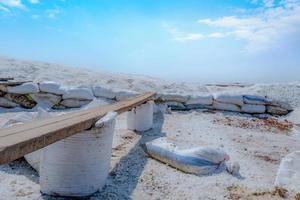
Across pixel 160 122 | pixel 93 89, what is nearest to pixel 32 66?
pixel 93 89

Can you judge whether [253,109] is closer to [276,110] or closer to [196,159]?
[276,110]

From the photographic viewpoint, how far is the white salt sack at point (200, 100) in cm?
793

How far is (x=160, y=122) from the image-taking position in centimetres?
638

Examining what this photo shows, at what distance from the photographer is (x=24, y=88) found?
7.11 m

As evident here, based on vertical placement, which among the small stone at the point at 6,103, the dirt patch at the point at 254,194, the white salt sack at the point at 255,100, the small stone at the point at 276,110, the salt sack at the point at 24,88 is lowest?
the small stone at the point at 276,110

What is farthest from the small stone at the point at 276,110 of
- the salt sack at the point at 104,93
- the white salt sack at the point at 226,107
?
the salt sack at the point at 104,93

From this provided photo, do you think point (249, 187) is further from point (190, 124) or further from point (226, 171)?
point (190, 124)

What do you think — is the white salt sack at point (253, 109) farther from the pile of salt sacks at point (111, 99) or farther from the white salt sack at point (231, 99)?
the white salt sack at point (231, 99)

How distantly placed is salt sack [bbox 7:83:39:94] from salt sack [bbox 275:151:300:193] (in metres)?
5.37

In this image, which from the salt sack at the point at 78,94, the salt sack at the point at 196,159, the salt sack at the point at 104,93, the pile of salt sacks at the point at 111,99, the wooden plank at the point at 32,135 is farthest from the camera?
the salt sack at the point at 104,93

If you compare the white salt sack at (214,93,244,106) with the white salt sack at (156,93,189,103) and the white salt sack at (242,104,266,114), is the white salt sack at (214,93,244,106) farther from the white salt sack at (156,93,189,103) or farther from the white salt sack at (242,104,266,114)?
the white salt sack at (156,93,189,103)

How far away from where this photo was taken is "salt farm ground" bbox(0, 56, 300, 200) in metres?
2.92

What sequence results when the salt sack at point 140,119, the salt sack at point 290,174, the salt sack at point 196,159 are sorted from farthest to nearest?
1. the salt sack at point 140,119
2. the salt sack at point 196,159
3. the salt sack at point 290,174

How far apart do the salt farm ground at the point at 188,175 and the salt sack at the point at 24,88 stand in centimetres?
52
